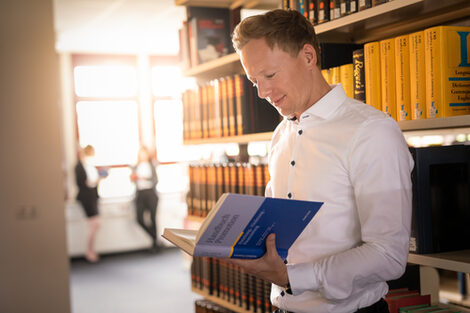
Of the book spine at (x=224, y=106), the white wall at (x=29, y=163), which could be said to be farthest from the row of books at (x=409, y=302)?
the white wall at (x=29, y=163)

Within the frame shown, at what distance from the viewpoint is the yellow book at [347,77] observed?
1754 mm

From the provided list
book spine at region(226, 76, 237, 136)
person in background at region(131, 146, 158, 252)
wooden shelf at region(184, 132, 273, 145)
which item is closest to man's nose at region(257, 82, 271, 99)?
wooden shelf at region(184, 132, 273, 145)

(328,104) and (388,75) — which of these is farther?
(388,75)

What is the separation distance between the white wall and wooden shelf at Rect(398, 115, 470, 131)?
279 cm

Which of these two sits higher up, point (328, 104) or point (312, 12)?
point (312, 12)

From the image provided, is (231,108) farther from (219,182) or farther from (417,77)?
(417,77)

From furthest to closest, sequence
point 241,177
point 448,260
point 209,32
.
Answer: point 209,32 → point 241,177 → point 448,260

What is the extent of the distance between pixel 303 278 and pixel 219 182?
4.69 ft

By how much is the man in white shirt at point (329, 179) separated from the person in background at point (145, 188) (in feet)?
19.1

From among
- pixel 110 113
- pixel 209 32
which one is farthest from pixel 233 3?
pixel 110 113

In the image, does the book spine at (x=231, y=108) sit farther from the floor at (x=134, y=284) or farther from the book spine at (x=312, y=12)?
the floor at (x=134, y=284)

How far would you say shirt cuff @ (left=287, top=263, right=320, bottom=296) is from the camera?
1228 millimetres

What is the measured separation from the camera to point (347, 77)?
5.79 feet

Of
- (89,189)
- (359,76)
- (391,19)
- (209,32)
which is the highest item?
(209,32)
